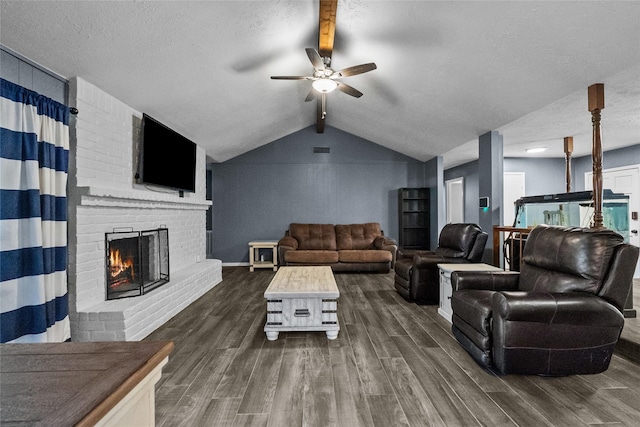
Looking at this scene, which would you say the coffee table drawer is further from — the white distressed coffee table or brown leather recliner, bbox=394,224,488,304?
brown leather recliner, bbox=394,224,488,304

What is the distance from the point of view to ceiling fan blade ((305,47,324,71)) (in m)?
2.94

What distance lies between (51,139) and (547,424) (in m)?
3.77

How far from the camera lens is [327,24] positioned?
2.99 m

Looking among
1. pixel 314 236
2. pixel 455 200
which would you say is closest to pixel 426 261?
pixel 314 236

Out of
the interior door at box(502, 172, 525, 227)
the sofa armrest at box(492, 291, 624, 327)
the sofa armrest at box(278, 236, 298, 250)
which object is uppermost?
the interior door at box(502, 172, 525, 227)

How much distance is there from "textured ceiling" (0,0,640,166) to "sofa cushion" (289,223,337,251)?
2645mm

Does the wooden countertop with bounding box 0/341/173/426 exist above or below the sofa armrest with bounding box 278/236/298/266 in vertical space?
above

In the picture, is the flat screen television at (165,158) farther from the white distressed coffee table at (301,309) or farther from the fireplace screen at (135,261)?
the white distressed coffee table at (301,309)

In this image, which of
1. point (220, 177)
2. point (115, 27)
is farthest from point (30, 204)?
point (220, 177)

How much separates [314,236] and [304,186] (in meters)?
1.20

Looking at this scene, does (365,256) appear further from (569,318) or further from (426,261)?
(569,318)

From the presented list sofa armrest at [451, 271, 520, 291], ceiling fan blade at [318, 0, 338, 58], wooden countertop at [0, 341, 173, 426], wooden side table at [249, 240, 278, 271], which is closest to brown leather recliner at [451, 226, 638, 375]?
sofa armrest at [451, 271, 520, 291]

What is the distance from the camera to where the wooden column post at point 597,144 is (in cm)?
310

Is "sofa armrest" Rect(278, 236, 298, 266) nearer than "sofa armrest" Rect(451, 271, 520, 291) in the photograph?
No
